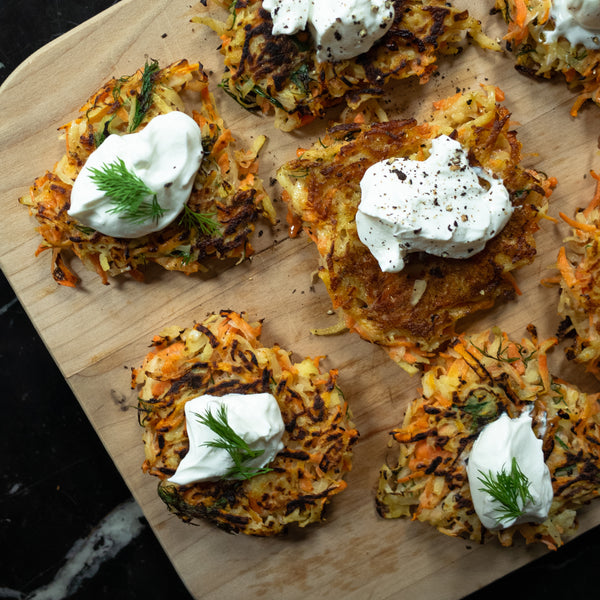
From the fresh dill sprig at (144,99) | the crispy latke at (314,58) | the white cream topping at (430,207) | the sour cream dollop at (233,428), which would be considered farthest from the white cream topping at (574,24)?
the sour cream dollop at (233,428)

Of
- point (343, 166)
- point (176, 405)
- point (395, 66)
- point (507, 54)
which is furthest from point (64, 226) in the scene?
point (507, 54)

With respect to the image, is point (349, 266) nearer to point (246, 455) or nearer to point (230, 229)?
point (230, 229)

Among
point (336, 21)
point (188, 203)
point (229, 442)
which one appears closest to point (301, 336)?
point (229, 442)

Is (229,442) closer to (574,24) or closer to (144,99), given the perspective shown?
(144,99)

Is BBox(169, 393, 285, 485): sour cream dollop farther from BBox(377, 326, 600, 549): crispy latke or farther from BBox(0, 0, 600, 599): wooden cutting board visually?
BBox(377, 326, 600, 549): crispy latke

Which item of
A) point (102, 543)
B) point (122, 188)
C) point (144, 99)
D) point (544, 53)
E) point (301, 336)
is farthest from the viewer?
point (102, 543)
